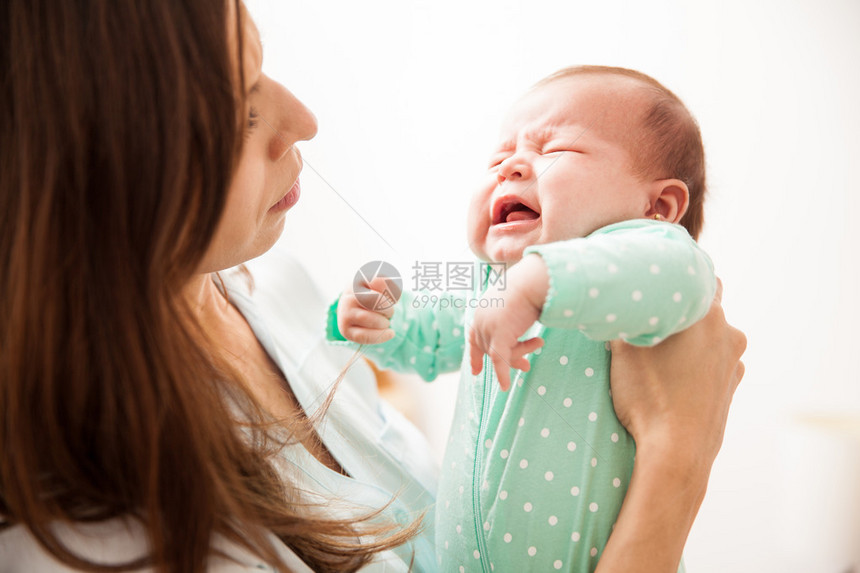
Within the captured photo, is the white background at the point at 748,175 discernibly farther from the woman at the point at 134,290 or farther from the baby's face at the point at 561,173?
the woman at the point at 134,290

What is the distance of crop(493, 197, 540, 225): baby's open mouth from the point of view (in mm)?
625

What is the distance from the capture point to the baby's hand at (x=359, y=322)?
71 cm

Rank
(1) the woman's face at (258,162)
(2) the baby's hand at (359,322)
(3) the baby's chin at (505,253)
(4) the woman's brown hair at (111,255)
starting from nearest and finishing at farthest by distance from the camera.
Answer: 1. (4) the woman's brown hair at (111,255)
2. (1) the woman's face at (258,162)
3. (3) the baby's chin at (505,253)
4. (2) the baby's hand at (359,322)

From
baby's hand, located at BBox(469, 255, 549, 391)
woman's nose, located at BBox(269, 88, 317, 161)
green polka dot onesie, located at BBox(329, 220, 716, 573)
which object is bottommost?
green polka dot onesie, located at BBox(329, 220, 716, 573)

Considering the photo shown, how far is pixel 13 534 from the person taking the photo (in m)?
0.43

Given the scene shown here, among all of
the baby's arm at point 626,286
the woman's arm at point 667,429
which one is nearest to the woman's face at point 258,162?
the baby's arm at point 626,286

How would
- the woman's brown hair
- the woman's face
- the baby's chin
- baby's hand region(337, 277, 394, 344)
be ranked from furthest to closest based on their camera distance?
baby's hand region(337, 277, 394, 344)
the baby's chin
the woman's face
the woman's brown hair

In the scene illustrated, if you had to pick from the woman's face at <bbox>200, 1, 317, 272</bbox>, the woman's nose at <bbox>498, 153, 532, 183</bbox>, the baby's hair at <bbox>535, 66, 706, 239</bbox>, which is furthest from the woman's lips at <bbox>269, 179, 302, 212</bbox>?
the baby's hair at <bbox>535, 66, 706, 239</bbox>

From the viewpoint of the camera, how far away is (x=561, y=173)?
0.61 meters

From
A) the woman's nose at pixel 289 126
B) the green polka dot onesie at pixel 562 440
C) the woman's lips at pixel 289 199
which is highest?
the woman's nose at pixel 289 126

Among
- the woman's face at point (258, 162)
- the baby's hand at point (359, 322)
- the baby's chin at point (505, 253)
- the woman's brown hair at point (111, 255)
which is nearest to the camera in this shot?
the woman's brown hair at point (111, 255)

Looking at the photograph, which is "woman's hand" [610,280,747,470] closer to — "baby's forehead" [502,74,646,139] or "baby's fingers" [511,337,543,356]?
"baby's fingers" [511,337,543,356]

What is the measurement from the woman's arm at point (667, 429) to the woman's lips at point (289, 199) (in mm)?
390

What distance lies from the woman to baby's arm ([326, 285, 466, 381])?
0.80ft
